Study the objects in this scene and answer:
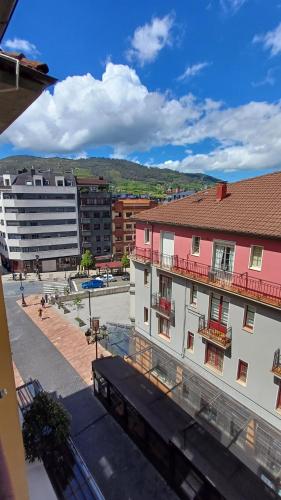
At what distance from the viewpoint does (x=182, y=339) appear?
17719mm

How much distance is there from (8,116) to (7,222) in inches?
2137

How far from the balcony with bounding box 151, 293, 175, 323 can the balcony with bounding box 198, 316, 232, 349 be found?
8.17ft

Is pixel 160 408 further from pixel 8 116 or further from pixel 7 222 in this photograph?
pixel 7 222

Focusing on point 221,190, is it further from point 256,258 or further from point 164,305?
point 164,305

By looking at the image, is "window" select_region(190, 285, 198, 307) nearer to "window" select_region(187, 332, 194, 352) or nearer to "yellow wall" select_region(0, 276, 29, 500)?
"window" select_region(187, 332, 194, 352)

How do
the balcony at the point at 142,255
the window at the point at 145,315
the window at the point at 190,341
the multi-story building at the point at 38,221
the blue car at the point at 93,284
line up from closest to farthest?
the window at the point at 190,341
the balcony at the point at 142,255
the window at the point at 145,315
the blue car at the point at 93,284
the multi-story building at the point at 38,221

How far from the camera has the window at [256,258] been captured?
1290 centimetres

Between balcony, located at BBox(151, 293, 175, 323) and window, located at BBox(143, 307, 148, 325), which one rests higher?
balcony, located at BBox(151, 293, 175, 323)

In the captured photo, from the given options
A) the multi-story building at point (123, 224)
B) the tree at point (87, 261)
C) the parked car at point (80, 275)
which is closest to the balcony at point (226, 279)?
the parked car at point (80, 275)

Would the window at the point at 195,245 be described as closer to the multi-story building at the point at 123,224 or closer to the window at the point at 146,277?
the window at the point at 146,277

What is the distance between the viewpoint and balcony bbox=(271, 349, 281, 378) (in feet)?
39.3

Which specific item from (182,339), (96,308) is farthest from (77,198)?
(182,339)

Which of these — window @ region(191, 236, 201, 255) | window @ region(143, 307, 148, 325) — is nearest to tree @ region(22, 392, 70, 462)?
window @ region(143, 307, 148, 325)

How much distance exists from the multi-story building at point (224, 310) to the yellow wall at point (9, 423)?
1012 cm
